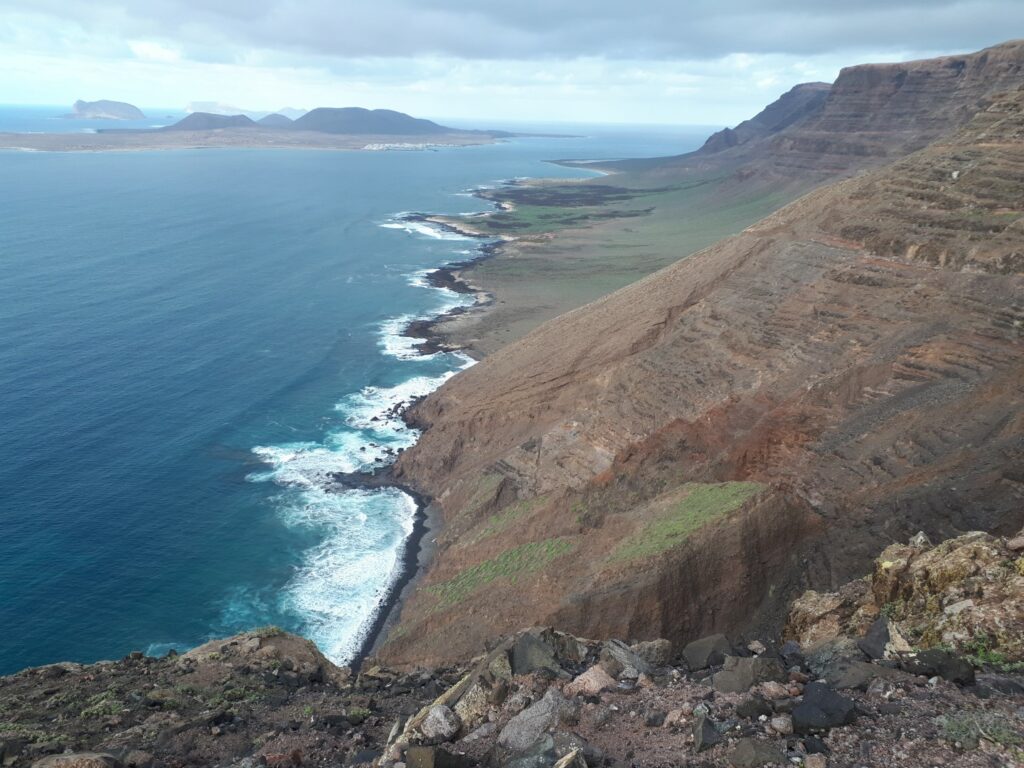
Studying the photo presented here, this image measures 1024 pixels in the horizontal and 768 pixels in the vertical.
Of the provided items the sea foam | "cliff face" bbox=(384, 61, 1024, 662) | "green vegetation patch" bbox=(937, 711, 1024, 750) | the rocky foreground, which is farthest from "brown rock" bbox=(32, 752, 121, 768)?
the sea foam

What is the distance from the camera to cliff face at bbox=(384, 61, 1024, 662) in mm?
28875

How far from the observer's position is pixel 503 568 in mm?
34656

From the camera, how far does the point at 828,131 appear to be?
151375 millimetres

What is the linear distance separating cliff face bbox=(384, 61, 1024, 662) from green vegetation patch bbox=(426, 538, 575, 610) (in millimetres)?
126

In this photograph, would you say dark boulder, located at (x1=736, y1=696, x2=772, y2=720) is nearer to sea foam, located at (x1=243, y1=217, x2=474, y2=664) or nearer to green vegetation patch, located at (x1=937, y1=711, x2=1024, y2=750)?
green vegetation patch, located at (x1=937, y1=711, x2=1024, y2=750)

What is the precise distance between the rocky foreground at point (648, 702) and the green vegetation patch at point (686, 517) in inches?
283

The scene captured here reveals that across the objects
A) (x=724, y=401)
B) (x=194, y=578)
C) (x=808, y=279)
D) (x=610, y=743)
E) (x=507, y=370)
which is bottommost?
(x=194, y=578)

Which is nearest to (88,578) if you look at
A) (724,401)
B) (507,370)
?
(507,370)

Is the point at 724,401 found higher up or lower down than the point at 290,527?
higher up

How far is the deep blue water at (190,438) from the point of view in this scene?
39.5 metres

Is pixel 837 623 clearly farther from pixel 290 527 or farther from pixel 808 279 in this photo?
pixel 290 527

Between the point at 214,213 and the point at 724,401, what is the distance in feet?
446

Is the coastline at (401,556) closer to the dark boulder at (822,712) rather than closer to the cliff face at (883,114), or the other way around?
the dark boulder at (822,712)

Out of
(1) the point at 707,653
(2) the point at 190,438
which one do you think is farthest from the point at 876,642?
(2) the point at 190,438
